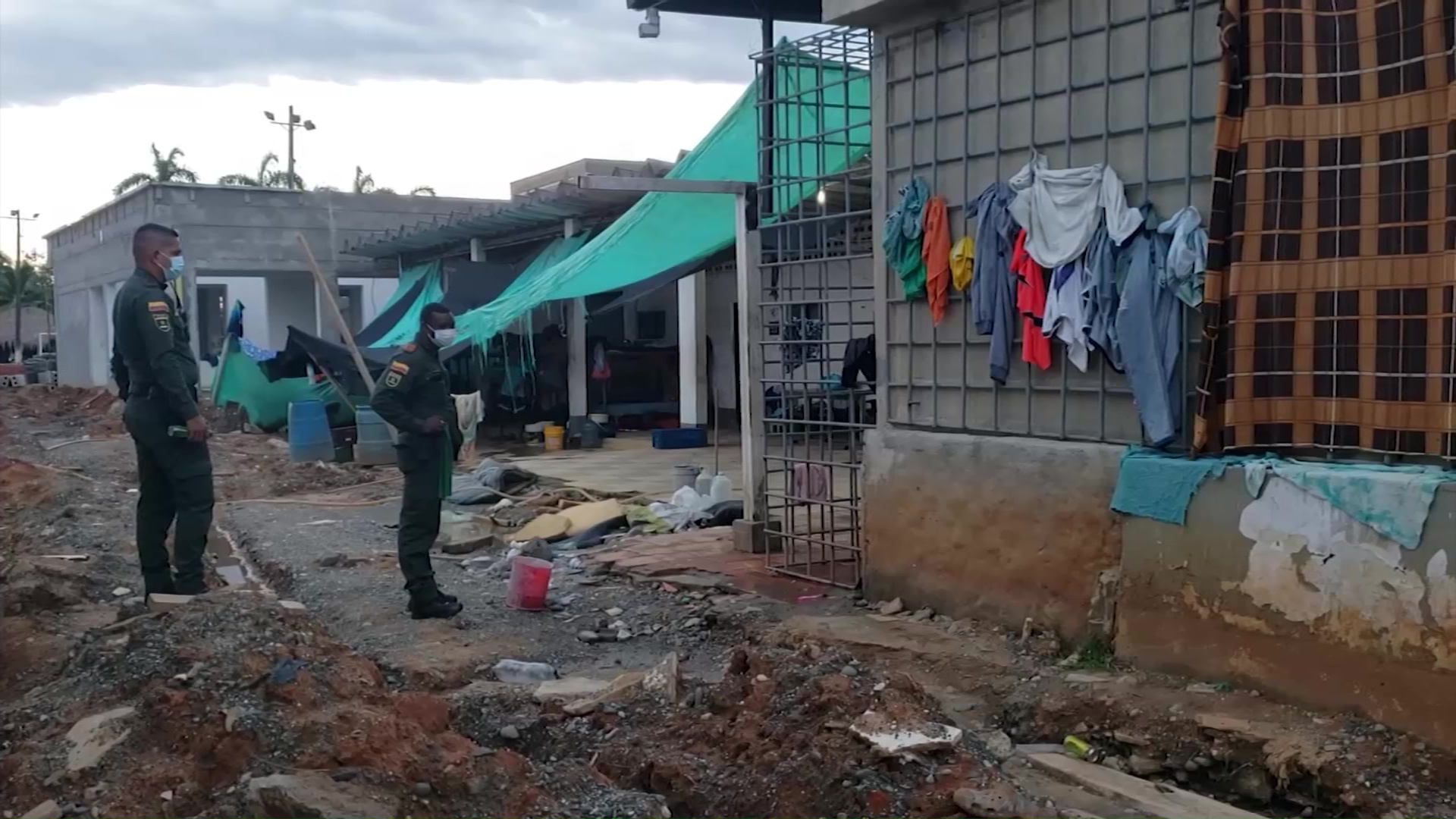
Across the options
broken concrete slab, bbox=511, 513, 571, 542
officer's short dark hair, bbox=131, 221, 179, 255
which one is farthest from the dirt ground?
broken concrete slab, bbox=511, 513, 571, 542

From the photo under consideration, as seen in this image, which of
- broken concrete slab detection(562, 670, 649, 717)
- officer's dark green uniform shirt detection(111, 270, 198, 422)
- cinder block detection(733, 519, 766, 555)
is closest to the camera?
broken concrete slab detection(562, 670, 649, 717)

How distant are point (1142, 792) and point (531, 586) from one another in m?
3.76

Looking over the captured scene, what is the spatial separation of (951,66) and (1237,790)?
3557mm

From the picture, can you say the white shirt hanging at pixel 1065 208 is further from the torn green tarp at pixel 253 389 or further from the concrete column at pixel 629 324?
the concrete column at pixel 629 324

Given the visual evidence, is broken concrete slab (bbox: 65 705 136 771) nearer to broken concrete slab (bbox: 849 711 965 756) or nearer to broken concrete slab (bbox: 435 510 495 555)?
broken concrete slab (bbox: 849 711 965 756)

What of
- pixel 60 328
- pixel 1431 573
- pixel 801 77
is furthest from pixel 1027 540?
pixel 60 328

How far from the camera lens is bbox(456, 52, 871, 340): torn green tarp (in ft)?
24.8

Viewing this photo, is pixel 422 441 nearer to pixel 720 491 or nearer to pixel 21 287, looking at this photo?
pixel 720 491

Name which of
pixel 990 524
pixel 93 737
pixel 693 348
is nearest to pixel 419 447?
pixel 93 737

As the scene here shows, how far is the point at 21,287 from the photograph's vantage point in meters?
43.2

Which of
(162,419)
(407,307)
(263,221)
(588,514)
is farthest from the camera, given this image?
(263,221)

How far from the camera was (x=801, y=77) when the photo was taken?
798 cm

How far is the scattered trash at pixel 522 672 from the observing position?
553 centimetres

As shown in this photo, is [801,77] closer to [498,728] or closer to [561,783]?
[498,728]
